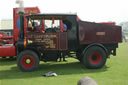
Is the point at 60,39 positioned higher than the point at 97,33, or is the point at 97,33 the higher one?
the point at 97,33

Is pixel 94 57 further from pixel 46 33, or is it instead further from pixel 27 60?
pixel 27 60

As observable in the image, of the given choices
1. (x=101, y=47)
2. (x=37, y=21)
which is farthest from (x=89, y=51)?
(x=37, y=21)

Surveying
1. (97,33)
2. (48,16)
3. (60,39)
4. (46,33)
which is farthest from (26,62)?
(97,33)

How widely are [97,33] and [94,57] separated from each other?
3.36 ft

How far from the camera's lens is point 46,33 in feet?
26.0

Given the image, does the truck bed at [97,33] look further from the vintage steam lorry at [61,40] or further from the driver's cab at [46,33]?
the driver's cab at [46,33]

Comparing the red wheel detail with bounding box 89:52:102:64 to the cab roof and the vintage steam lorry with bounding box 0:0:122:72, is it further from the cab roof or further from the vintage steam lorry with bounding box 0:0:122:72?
the cab roof

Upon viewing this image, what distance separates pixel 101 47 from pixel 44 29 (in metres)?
2.52

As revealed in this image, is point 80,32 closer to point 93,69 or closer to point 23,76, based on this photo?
point 93,69

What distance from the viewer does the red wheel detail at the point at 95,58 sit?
8.33m

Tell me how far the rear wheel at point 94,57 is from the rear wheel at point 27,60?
2.03 meters

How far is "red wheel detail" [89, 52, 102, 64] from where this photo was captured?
833 cm

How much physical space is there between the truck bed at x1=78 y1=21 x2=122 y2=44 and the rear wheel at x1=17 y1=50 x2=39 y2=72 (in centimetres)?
203

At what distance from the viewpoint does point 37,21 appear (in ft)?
27.7
